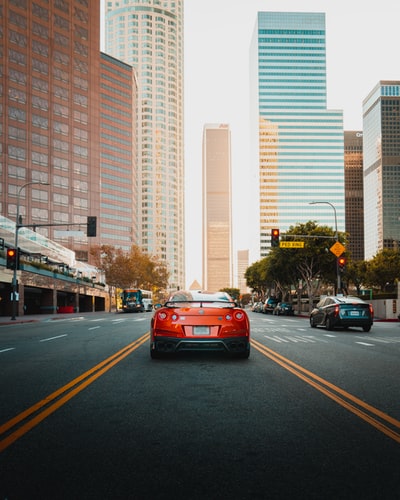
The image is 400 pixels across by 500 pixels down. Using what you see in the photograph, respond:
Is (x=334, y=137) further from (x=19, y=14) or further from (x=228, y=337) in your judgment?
(x=228, y=337)

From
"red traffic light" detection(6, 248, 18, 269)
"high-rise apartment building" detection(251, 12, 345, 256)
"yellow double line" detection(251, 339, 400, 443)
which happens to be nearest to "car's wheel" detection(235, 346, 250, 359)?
"yellow double line" detection(251, 339, 400, 443)

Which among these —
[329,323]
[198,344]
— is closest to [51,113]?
[329,323]

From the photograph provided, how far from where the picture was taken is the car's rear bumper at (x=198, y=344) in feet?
32.4

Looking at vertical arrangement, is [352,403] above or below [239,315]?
below

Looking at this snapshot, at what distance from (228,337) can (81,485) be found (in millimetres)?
6673

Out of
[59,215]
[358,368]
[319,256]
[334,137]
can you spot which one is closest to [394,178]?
[334,137]

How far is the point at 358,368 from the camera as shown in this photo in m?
9.47

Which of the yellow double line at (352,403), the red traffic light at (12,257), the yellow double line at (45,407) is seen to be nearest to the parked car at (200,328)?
the yellow double line at (352,403)

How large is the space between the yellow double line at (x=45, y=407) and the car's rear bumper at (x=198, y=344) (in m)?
1.08

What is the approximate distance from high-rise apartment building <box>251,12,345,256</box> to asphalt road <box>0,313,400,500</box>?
601 ft

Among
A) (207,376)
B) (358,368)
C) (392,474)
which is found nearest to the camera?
(392,474)

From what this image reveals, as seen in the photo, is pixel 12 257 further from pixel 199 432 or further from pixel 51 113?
pixel 51 113

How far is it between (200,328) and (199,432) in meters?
5.10

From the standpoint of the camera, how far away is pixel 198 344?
9906mm
